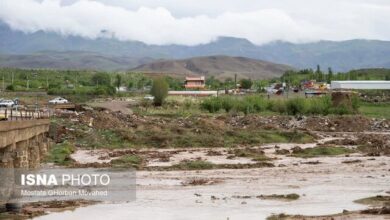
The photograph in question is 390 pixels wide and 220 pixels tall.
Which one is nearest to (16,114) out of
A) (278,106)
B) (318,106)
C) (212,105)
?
(318,106)

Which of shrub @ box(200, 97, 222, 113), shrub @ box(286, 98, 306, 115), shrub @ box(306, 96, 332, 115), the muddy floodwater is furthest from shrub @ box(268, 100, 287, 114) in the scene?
the muddy floodwater

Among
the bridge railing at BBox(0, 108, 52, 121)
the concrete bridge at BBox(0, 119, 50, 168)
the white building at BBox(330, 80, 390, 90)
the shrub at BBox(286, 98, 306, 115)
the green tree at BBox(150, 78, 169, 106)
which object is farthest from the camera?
the white building at BBox(330, 80, 390, 90)

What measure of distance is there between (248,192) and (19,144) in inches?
503

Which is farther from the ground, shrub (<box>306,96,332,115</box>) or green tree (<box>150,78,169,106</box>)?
green tree (<box>150,78,169,106</box>)

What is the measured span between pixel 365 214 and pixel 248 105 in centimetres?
9146

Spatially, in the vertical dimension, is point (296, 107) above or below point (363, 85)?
below

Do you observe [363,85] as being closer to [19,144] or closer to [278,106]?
[278,106]

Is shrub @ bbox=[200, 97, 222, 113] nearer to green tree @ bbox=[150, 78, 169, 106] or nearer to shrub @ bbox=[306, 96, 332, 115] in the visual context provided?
green tree @ bbox=[150, 78, 169, 106]

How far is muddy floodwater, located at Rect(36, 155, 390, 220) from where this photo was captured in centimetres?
2988

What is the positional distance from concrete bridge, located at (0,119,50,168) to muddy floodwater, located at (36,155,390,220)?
3847 millimetres

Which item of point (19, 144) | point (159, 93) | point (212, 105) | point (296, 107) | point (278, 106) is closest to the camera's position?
point (19, 144)

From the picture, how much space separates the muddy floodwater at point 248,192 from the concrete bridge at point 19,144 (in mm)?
3847

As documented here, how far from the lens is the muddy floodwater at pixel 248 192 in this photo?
29.9 meters

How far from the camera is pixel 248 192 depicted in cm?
3731
